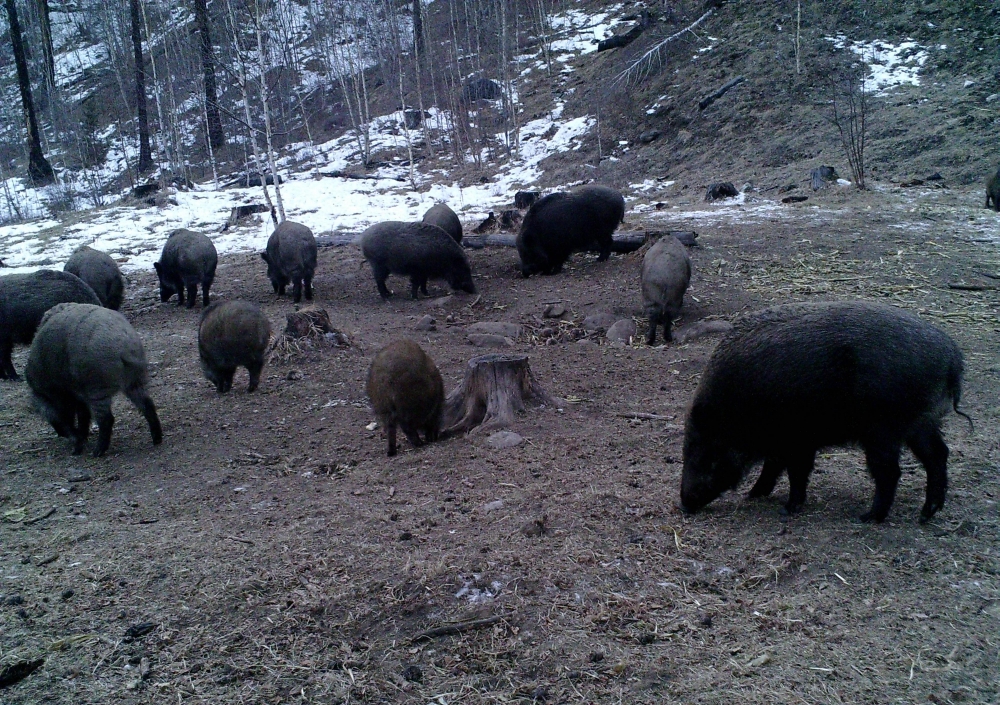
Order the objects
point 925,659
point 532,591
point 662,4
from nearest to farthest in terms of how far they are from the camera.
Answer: point 925,659 → point 532,591 → point 662,4

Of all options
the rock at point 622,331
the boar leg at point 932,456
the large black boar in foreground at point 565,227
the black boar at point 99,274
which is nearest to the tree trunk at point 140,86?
the black boar at point 99,274

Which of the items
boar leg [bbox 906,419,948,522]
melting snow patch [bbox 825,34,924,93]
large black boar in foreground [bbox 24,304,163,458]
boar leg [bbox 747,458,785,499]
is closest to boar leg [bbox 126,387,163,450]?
large black boar in foreground [bbox 24,304,163,458]

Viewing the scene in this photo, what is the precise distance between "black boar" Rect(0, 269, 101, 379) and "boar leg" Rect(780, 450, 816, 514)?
765 cm

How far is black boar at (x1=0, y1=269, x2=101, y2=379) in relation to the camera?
A: 8070 mm

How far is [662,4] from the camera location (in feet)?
93.7

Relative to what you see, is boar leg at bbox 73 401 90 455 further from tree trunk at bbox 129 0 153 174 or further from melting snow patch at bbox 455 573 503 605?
tree trunk at bbox 129 0 153 174

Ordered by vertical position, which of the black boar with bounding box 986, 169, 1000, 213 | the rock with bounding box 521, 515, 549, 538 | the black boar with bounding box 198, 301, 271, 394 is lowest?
the rock with bounding box 521, 515, 549, 538

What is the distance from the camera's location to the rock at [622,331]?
842 cm

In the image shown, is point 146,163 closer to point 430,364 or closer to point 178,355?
point 178,355

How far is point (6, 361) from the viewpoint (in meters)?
8.22

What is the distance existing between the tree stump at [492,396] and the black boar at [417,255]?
17.8ft

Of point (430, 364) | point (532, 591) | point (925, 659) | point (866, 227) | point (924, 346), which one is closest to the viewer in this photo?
point (925, 659)

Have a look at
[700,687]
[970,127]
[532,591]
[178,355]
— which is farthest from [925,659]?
[970,127]

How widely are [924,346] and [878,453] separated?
577mm
